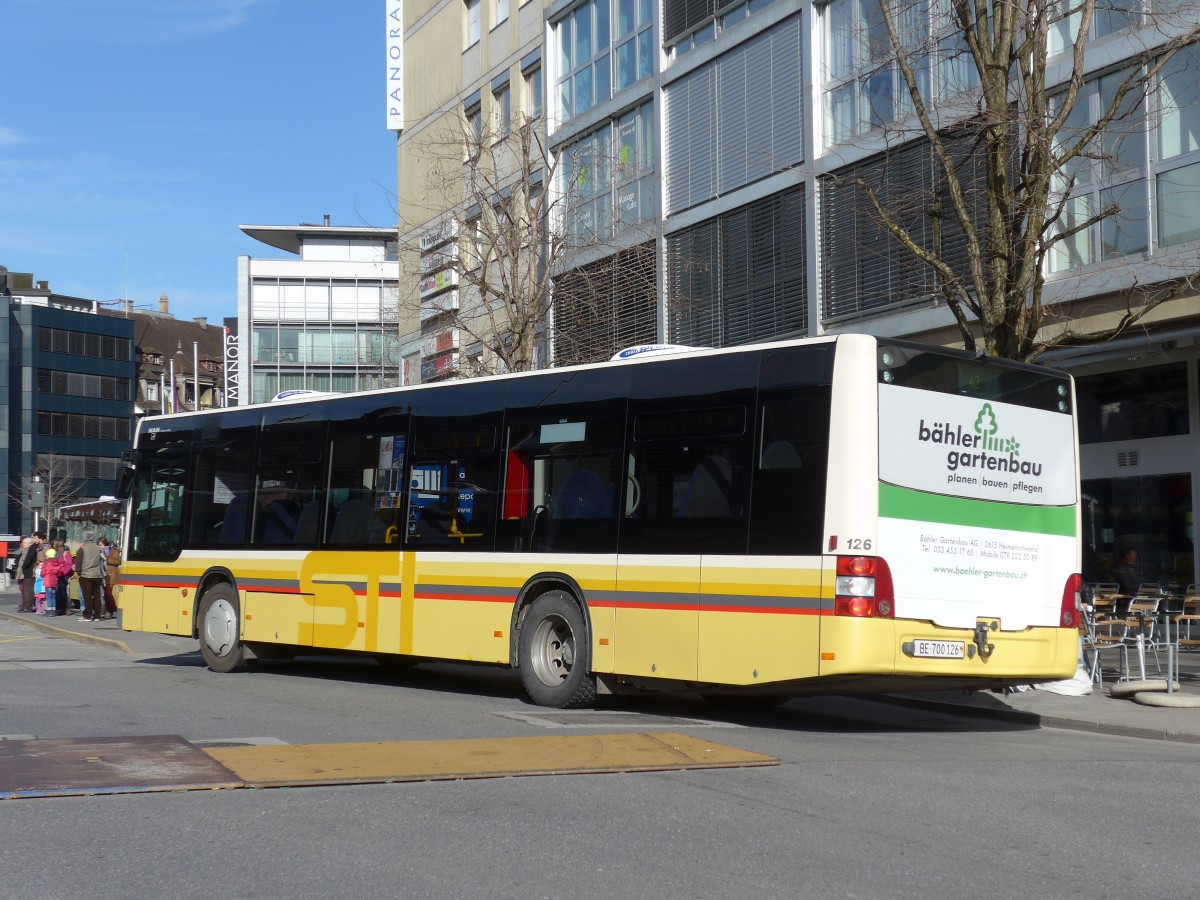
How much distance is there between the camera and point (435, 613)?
47.3ft

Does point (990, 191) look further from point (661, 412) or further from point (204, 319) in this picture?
point (204, 319)

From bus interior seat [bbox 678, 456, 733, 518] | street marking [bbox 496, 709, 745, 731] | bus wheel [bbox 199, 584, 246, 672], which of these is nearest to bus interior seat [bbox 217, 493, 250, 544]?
bus wheel [bbox 199, 584, 246, 672]

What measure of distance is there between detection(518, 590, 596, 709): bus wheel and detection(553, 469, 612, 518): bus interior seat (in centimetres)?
73

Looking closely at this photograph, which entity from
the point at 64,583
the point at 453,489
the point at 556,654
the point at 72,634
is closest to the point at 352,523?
the point at 453,489

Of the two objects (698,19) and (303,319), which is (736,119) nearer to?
(698,19)

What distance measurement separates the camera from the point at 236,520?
17.3 metres

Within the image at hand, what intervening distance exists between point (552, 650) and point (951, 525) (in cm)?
379

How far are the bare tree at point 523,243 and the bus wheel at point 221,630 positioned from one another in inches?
319

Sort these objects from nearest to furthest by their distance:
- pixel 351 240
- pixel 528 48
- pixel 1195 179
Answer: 1. pixel 1195 179
2. pixel 528 48
3. pixel 351 240

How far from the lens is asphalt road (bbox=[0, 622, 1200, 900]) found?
6035mm

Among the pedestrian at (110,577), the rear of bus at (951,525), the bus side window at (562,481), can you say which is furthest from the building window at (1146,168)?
the pedestrian at (110,577)

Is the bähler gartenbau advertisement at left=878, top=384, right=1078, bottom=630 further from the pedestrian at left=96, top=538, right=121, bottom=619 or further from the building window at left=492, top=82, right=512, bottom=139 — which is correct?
the building window at left=492, top=82, right=512, bottom=139

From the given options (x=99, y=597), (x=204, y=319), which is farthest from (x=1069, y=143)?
(x=204, y=319)

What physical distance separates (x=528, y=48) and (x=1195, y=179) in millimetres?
19408
